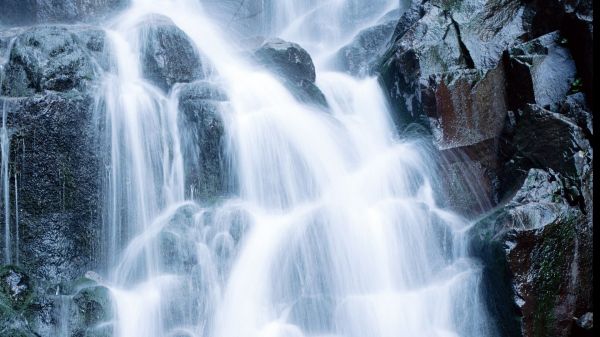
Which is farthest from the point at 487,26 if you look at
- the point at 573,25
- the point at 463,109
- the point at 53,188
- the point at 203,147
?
the point at 53,188

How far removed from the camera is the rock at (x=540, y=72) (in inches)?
289

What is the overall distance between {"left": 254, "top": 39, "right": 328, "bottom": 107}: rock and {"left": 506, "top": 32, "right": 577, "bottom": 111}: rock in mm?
3360

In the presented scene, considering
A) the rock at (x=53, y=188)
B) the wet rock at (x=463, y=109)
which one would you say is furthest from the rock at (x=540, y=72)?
the rock at (x=53, y=188)

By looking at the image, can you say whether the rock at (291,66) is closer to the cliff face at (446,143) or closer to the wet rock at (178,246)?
the cliff face at (446,143)

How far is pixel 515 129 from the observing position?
7316 millimetres

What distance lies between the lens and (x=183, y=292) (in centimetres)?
611

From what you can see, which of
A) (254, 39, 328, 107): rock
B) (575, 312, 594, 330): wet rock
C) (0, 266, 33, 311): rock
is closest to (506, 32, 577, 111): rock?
(575, 312, 594, 330): wet rock

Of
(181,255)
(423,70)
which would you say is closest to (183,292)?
(181,255)

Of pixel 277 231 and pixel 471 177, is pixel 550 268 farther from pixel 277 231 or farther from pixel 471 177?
pixel 277 231

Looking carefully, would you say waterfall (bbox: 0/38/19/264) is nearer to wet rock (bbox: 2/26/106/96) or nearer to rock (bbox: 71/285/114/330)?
wet rock (bbox: 2/26/106/96)

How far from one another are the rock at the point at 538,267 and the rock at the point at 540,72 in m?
2.11

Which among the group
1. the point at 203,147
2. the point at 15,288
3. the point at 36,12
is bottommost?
the point at 15,288

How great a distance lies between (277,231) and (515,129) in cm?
382

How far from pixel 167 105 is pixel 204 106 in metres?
0.67
